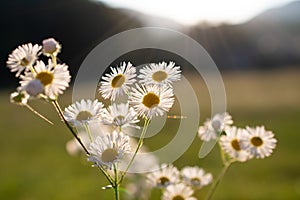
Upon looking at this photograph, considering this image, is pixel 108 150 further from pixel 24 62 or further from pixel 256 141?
pixel 256 141

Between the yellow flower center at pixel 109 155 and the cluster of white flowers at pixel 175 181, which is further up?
the cluster of white flowers at pixel 175 181

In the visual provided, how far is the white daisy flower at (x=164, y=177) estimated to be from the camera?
37.3 inches

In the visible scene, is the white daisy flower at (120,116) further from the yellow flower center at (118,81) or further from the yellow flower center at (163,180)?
the yellow flower center at (163,180)

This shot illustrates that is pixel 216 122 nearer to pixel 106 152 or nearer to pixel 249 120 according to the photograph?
pixel 106 152

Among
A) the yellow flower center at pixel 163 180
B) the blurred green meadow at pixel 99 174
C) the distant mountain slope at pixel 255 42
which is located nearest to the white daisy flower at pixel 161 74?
the yellow flower center at pixel 163 180

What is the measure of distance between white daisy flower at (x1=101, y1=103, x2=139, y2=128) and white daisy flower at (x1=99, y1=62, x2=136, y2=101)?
20mm

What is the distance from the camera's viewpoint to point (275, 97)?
966 cm

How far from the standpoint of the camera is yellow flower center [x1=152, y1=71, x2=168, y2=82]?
801mm

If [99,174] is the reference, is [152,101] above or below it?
below

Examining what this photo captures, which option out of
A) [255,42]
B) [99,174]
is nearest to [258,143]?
[99,174]

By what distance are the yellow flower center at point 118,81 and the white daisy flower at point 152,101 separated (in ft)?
0.09

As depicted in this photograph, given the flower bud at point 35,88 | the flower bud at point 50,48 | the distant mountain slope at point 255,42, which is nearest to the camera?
the flower bud at point 35,88

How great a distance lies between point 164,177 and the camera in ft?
3.16

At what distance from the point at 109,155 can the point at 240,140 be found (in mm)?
256
